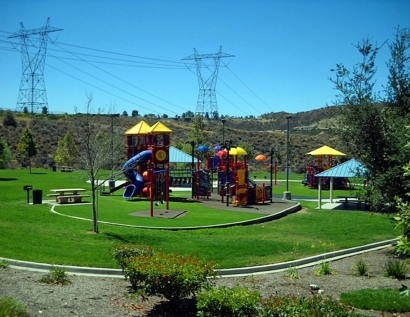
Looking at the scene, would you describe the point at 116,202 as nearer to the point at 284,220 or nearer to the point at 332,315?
the point at 284,220

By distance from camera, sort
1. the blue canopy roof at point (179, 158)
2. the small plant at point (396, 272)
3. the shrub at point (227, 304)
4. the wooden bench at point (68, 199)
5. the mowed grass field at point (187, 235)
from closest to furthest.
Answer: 1. the shrub at point (227, 304)
2. the small plant at point (396, 272)
3. the mowed grass field at point (187, 235)
4. the wooden bench at point (68, 199)
5. the blue canopy roof at point (179, 158)

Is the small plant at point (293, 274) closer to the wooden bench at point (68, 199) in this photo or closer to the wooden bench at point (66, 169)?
the wooden bench at point (68, 199)

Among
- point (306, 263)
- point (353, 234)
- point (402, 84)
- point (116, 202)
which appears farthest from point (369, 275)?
point (116, 202)

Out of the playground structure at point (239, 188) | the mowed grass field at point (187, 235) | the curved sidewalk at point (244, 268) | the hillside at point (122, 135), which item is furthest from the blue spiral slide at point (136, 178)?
the hillside at point (122, 135)

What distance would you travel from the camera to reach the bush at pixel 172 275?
7.57 metres

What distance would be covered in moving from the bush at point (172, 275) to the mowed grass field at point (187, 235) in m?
3.52

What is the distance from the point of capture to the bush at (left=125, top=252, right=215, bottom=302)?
7.57 meters

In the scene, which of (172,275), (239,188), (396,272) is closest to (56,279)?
(172,275)

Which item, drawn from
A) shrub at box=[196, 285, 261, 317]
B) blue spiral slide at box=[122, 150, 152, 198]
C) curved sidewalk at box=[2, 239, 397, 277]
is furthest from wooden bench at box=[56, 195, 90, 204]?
shrub at box=[196, 285, 261, 317]

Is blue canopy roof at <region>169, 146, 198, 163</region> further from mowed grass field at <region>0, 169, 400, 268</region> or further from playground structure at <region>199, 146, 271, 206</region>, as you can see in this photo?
mowed grass field at <region>0, 169, 400, 268</region>

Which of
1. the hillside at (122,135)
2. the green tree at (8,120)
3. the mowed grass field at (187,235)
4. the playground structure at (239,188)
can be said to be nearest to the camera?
the mowed grass field at (187,235)

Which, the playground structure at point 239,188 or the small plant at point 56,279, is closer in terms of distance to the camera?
the small plant at point 56,279

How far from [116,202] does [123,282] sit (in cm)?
1695

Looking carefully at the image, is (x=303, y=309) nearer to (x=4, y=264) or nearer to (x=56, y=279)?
(x=56, y=279)
